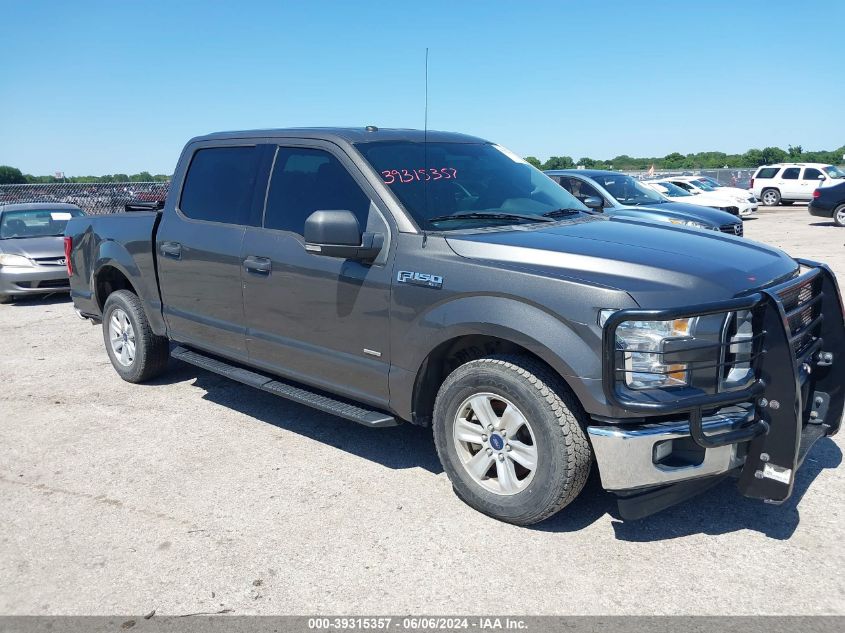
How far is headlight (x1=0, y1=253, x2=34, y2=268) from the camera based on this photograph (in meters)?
10.7

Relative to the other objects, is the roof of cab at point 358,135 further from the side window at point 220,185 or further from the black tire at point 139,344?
the black tire at point 139,344

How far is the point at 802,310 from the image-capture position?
3.66 metres

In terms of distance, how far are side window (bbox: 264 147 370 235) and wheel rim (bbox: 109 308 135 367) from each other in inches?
87.6

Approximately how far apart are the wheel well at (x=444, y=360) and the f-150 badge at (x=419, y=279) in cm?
31

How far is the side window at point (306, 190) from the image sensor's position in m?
4.29

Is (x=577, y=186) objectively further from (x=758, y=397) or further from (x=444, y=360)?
(x=758, y=397)

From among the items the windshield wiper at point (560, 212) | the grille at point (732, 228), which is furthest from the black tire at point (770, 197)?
the windshield wiper at point (560, 212)

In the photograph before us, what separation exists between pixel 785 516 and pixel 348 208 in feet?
9.52

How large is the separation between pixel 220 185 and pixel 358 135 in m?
1.25

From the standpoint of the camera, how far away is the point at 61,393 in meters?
6.13

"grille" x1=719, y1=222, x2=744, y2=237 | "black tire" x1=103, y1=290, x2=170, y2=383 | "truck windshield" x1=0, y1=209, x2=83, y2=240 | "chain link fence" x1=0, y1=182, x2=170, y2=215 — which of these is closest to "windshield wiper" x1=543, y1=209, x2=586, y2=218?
"black tire" x1=103, y1=290, x2=170, y2=383

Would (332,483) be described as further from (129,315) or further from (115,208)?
(115,208)

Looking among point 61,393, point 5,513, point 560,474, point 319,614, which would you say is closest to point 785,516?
point 560,474

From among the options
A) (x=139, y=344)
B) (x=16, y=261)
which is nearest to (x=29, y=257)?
(x=16, y=261)
